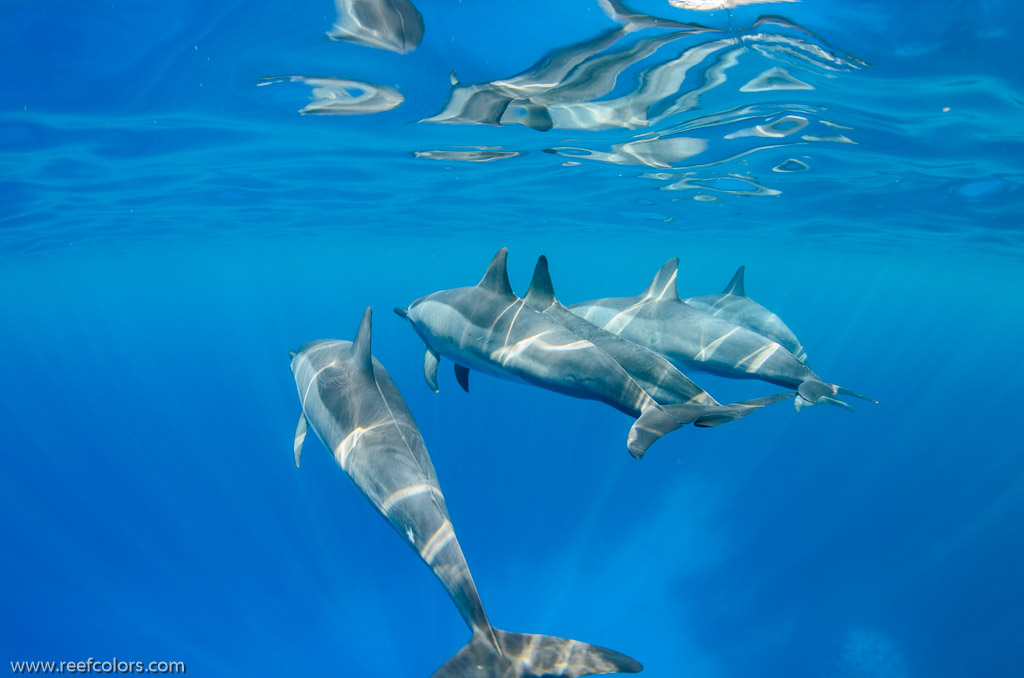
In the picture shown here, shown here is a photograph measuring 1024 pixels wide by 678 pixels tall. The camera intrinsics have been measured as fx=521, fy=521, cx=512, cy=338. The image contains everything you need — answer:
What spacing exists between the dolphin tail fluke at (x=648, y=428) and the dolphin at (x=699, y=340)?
249 centimetres

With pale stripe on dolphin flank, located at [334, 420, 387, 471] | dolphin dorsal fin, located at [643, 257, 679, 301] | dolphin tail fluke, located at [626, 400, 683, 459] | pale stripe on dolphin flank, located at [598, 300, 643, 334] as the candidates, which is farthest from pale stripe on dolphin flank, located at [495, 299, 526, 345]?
dolphin dorsal fin, located at [643, 257, 679, 301]

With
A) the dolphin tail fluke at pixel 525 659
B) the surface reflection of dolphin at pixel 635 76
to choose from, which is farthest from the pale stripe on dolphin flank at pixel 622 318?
the dolphin tail fluke at pixel 525 659

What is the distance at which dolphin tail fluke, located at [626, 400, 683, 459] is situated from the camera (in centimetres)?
407

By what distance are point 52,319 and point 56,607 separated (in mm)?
143990

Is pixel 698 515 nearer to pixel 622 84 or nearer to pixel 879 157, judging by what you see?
pixel 879 157

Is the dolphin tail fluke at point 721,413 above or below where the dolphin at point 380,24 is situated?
below

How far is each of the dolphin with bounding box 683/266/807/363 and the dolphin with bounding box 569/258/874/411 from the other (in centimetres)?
146

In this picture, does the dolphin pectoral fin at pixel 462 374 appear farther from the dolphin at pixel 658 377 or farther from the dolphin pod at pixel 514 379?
the dolphin at pixel 658 377

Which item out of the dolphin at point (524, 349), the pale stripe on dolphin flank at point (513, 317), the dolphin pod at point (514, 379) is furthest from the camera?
the pale stripe on dolphin flank at point (513, 317)

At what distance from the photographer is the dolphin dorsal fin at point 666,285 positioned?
755cm

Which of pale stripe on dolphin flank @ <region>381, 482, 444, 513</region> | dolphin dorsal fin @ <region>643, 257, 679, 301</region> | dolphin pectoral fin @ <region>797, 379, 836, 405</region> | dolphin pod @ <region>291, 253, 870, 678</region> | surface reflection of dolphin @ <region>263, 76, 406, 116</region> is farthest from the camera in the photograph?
surface reflection of dolphin @ <region>263, 76, 406, 116</region>

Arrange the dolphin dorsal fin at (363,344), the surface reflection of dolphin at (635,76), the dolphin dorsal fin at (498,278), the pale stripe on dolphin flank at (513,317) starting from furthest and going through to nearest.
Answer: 1. the surface reflection of dolphin at (635,76)
2. the dolphin dorsal fin at (498,278)
3. the pale stripe on dolphin flank at (513,317)
4. the dolphin dorsal fin at (363,344)

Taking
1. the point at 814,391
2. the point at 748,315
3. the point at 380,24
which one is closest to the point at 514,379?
the point at 814,391

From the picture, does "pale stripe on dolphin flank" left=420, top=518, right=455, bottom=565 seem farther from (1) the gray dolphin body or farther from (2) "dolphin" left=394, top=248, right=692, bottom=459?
(2) "dolphin" left=394, top=248, right=692, bottom=459
